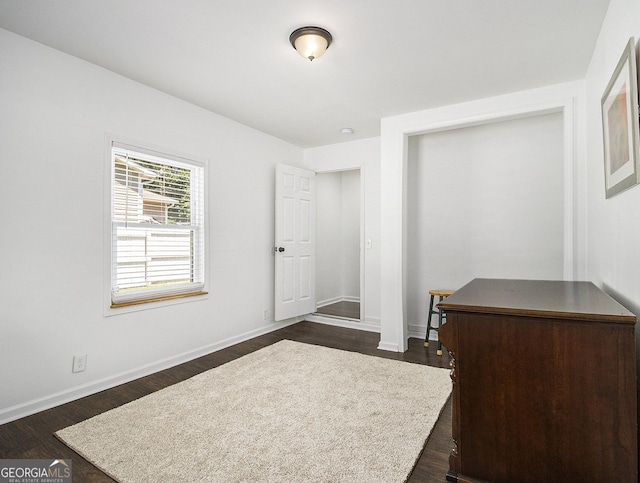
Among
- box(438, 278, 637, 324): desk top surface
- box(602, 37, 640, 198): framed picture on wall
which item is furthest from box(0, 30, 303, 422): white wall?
box(602, 37, 640, 198): framed picture on wall

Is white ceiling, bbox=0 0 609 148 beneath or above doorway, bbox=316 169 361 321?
above

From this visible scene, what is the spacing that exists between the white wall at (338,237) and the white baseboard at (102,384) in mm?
2332

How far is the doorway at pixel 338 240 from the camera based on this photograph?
6.05m

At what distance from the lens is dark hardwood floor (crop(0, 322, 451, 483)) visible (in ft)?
6.05

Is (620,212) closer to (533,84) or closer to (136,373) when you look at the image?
(533,84)

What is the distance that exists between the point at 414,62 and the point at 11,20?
2692 millimetres

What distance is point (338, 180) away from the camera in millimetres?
6434

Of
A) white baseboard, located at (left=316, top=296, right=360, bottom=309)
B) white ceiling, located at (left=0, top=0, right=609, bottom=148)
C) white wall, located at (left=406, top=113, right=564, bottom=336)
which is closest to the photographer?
white ceiling, located at (left=0, top=0, right=609, bottom=148)

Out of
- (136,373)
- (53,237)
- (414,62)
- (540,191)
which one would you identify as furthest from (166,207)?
(540,191)

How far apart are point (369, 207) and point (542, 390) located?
3.50 meters

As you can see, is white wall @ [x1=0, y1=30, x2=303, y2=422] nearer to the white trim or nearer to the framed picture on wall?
the white trim

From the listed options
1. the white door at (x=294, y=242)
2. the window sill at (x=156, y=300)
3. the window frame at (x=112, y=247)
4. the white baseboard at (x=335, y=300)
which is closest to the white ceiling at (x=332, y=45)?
the window frame at (x=112, y=247)

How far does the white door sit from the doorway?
96 cm

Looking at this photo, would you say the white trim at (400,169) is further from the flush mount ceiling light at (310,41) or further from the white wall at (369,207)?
the flush mount ceiling light at (310,41)
